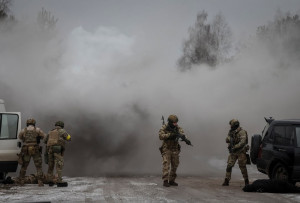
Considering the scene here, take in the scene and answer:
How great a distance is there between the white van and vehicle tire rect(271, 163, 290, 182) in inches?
251

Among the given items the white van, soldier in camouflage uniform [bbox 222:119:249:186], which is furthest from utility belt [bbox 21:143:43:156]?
soldier in camouflage uniform [bbox 222:119:249:186]

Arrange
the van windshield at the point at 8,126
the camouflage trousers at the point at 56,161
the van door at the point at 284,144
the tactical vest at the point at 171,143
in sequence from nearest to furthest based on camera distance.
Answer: the van door at the point at 284,144 → the van windshield at the point at 8,126 → the camouflage trousers at the point at 56,161 → the tactical vest at the point at 171,143

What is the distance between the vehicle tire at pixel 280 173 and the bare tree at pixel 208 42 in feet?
95.2

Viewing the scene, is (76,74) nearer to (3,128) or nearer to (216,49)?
(3,128)

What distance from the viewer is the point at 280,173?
1261cm

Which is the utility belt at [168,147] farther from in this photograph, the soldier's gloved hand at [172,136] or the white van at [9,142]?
the white van at [9,142]

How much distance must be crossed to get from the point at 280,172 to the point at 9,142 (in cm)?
668

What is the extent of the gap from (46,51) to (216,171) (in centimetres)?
907

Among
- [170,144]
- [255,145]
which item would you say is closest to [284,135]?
[255,145]

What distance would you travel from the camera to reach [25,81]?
2156cm

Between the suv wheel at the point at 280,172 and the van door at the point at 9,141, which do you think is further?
the van door at the point at 9,141

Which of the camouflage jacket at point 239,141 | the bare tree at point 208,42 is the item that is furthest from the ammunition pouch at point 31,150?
the bare tree at point 208,42

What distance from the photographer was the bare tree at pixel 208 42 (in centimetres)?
4188

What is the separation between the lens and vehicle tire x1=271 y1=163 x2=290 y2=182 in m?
12.3
